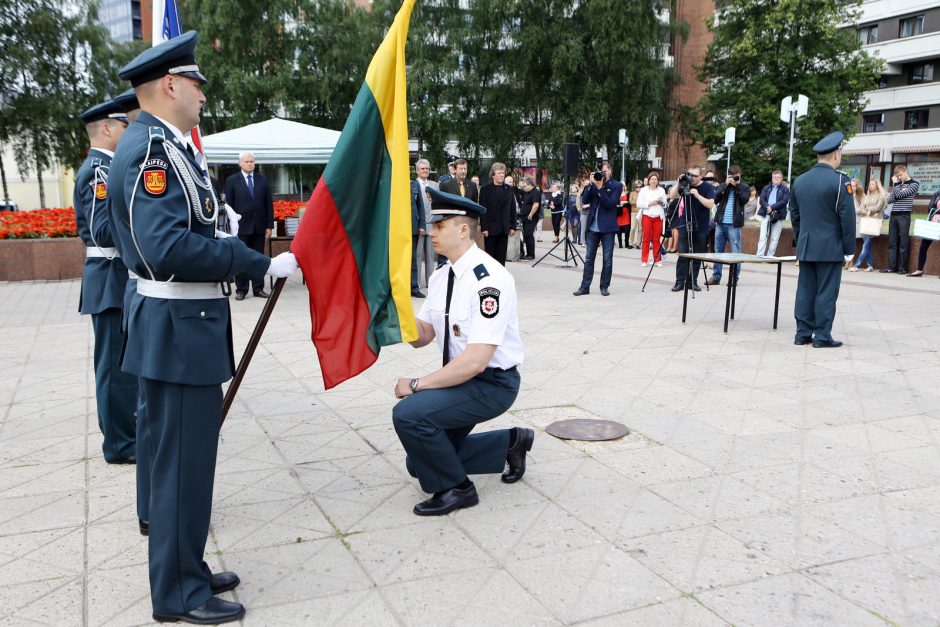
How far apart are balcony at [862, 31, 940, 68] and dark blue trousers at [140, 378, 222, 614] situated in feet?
176

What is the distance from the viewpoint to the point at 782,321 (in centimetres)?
951

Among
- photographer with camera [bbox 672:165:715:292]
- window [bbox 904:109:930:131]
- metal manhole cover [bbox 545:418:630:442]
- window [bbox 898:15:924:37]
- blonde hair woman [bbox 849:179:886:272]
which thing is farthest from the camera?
window [bbox 904:109:930:131]

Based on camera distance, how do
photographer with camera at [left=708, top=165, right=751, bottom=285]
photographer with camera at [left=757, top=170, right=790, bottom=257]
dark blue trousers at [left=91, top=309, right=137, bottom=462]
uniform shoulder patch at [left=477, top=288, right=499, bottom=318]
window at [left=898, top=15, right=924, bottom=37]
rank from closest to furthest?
1. uniform shoulder patch at [left=477, top=288, right=499, bottom=318]
2. dark blue trousers at [left=91, top=309, right=137, bottom=462]
3. photographer with camera at [left=708, top=165, right=751, bottom=285]
4. photographer with camera at [left=757, top=170, right=790, bottom=257]
5. window at [left=898, top=15, right=924, bottom=37]

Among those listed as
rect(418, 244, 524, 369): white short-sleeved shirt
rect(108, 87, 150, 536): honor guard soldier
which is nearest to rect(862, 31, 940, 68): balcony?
rect(418, 244, 524, 369): white short-sleeved shirt

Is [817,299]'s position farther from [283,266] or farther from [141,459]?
[141,459]

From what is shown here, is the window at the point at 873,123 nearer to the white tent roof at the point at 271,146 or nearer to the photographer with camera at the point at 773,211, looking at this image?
the photographer with camera at the point at 773,211

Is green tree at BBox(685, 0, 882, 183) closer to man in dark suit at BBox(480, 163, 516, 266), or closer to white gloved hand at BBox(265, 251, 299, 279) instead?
man in dark suit at BBox(480, 163, 516, 266)

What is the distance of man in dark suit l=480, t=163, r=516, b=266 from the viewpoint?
12.6 metres

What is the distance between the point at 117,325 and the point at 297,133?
9640 millimetres

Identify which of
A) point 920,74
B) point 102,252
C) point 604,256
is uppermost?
point 920,74

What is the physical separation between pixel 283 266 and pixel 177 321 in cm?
42

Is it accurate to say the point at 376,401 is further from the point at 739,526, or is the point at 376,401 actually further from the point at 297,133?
the point at 297,133

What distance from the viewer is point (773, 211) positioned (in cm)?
1503

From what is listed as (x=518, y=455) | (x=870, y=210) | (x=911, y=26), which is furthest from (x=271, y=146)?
(x=911, y=26)
